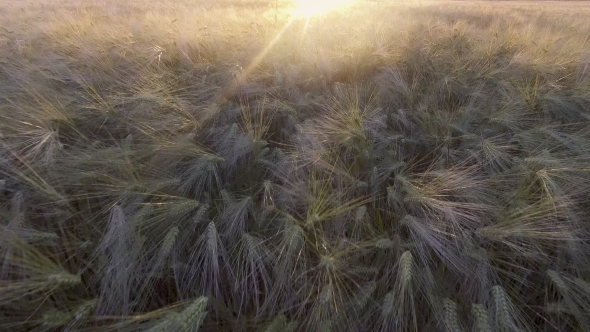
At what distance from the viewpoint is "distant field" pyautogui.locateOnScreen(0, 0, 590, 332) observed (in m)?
1.41

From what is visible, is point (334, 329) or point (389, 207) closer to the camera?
point (334, 329)

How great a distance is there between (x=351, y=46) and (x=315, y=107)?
1.20 metres

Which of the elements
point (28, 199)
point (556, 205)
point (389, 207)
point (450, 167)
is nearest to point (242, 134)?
point (389, 207)

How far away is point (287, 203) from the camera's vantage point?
1824 mm

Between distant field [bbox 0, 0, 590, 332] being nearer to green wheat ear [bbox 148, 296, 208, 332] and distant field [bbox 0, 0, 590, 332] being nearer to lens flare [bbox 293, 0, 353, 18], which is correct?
green wheat ear [bbox 148, 296, 208, 332]

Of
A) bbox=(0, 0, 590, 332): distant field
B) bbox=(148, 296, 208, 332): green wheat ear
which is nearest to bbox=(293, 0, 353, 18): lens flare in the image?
bbox=(0, 0, 590, 332): distant field

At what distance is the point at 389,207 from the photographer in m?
1.87

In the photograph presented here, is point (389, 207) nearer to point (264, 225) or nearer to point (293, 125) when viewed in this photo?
point (264, 225)

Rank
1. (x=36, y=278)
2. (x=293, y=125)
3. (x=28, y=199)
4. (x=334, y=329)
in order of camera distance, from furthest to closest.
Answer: (x=293, y=125)
(x=28, y=199)
(x=334, y=329)
(x=36, y=278)

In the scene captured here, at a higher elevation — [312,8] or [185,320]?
[185,320]

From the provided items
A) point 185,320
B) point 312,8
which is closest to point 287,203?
point 185,320

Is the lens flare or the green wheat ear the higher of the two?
the green wheat ear

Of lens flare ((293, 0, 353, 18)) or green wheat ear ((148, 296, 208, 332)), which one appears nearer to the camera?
green wheat ear ((148, 296, 208, 332))

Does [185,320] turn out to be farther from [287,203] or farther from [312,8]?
[312,8]
